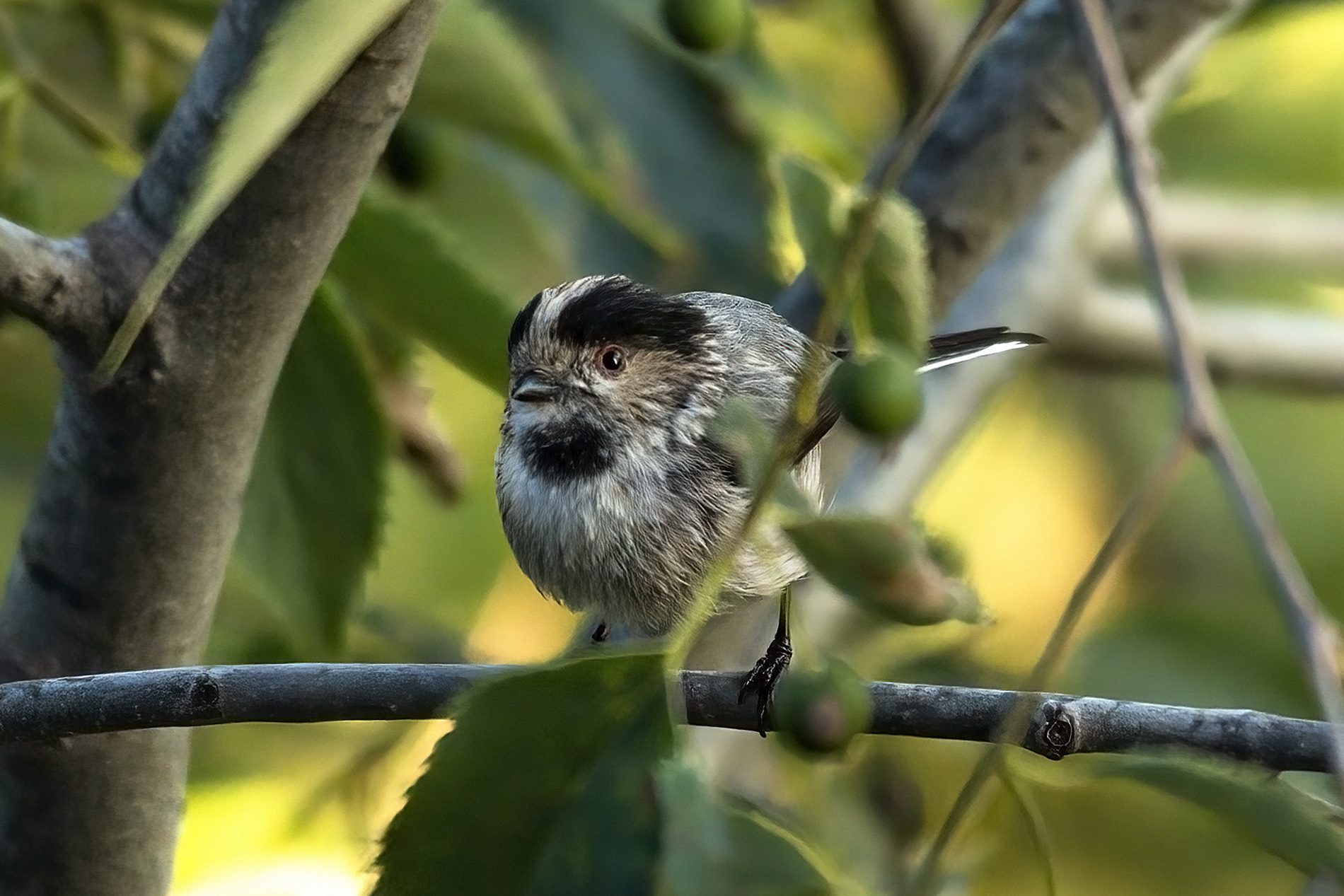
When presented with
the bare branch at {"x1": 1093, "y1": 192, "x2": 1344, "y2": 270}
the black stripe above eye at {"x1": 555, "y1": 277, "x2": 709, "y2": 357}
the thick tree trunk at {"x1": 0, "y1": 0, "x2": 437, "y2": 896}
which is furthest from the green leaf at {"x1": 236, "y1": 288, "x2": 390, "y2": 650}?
the bare branch at {"x1": 1093, "y1": 192, "x2": 1344, "y2": 270}

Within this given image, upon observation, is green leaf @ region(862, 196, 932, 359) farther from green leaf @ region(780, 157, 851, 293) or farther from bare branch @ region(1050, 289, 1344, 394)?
bare branch @ region(1050, 289, 1344, 394)

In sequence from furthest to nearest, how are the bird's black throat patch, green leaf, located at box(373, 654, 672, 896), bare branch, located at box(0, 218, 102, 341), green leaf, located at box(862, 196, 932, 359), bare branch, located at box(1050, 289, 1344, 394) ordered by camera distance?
bare branch, located at box(1050, 289, 1344, 394) → the bird's black throat patch → bare branch, located at box(0, 218, 102, 341) → green leaf, located at box(862, 196, 932, 359) → green leaf, located at box(373, 654, 672, 896)

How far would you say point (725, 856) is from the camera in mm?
1102

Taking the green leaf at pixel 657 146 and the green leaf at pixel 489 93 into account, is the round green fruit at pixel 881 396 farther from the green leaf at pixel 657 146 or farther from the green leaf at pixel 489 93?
the green leaf at pixel 657 146

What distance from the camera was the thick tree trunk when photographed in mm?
1710

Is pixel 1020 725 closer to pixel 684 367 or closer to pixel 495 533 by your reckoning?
pixel 684 367

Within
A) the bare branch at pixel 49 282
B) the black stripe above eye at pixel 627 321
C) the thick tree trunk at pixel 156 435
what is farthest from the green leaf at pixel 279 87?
the black stripe above eye at pixel 627 321

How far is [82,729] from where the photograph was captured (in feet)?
5.38

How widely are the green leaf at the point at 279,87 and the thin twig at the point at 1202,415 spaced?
0.59m

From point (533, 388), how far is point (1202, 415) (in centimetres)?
174

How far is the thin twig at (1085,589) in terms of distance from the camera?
1.06 m

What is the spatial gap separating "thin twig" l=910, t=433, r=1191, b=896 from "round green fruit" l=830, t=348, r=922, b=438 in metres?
0.30

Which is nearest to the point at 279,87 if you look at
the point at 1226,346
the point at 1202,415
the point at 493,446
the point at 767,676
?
the point at 1202,415

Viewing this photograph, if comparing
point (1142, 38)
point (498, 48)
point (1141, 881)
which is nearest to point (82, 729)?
point (498, 48)
